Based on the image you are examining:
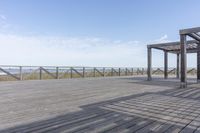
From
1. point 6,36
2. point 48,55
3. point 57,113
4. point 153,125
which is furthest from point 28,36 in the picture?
point 153,125

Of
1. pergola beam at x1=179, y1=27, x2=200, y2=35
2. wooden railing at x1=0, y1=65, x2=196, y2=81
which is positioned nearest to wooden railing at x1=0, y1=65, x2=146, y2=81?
wooden railing at x1=0, y1=65, x2=196, y2=81

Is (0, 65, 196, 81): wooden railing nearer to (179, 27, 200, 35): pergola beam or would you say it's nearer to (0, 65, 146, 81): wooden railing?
(0, 65, 146, 81): wooden railing

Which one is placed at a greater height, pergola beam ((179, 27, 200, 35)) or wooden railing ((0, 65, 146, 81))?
pergola beam ((179, 27, 200, 35))

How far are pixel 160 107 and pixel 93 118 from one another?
1.70m

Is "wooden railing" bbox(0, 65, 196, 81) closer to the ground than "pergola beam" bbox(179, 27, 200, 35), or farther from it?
closer to the ground

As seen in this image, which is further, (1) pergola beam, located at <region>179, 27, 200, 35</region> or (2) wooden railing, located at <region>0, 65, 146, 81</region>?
(2) wooden railing, located at <region>0, 65, 146, 81</region>

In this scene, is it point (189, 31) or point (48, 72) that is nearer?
point (189, 31)

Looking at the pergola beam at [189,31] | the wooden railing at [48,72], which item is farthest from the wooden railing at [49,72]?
the pergola beam at [189,31]

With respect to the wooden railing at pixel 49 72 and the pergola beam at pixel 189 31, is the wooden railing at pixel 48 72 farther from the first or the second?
the pergola beam at pixel 189 31

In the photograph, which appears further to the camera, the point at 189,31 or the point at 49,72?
the point at 49,72

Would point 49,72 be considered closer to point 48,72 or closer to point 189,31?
point 48,72

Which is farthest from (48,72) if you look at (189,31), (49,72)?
(189,31)

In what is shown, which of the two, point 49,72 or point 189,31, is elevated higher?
point 189,31

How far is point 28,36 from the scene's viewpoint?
18.5m
